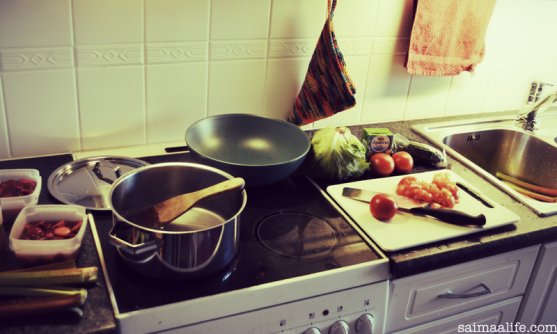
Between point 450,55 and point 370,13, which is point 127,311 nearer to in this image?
point 370,13

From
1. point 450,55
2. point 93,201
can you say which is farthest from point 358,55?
point 93,201

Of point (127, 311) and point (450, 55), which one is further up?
point (450, 55)

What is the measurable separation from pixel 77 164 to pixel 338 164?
0.60 m

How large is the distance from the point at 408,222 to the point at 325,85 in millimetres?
432

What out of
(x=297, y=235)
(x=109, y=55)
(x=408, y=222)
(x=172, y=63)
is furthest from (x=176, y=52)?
(x=408, y=222)

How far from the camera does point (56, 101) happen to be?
3.96 feet

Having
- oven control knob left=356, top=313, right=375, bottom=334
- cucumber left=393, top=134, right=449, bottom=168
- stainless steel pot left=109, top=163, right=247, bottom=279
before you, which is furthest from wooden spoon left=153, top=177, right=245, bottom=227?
cucumber left=393, top=134, right=449, bottom=168

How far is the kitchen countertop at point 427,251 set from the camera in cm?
80

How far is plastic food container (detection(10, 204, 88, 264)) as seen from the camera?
2.89ft

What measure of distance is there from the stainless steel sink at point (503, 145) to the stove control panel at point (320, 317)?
2.17 ft

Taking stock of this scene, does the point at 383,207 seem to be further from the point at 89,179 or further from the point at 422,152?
the point at 89,179

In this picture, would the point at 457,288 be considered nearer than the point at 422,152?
Yes

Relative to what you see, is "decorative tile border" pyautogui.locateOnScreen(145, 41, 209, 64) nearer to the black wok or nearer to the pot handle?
the black wok

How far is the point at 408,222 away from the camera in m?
1.14
